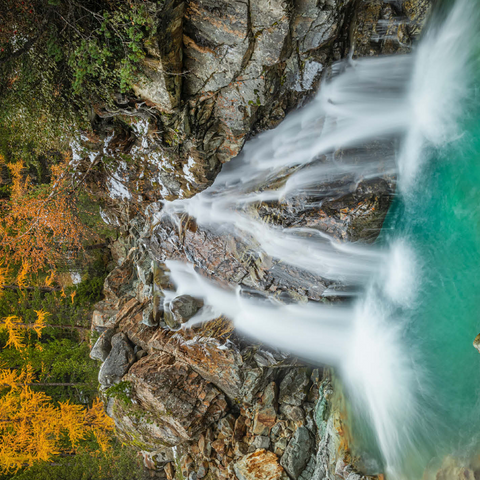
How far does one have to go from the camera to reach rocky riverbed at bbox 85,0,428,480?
5.84m

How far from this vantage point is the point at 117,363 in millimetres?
9609

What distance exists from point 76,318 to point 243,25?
41.0ft

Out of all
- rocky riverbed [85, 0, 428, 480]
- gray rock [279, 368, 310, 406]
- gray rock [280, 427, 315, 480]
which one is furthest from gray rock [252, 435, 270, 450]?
gray rock [279, 368, 310, 406]

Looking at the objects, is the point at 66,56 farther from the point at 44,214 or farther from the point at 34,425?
the point at 34,425

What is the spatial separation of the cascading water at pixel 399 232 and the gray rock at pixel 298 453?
4.18ft

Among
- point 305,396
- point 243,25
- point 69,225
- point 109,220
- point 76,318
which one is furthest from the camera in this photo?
point 76,318

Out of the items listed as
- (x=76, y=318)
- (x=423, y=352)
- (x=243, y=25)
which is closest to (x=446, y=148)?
(x=423, y=352)

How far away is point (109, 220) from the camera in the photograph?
10.7m

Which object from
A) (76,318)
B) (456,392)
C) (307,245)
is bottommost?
(76,318)

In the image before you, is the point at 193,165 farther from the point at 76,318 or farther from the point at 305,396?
the point at 76,318

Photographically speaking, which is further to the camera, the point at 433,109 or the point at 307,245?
the point at 307,245

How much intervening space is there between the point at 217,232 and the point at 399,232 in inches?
174

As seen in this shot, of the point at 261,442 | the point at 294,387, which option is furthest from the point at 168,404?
the point at 294,387

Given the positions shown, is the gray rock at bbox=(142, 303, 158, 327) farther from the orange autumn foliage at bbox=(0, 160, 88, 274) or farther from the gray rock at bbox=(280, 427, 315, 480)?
the gray rock at bbox=(280, 427, 315, 480)
